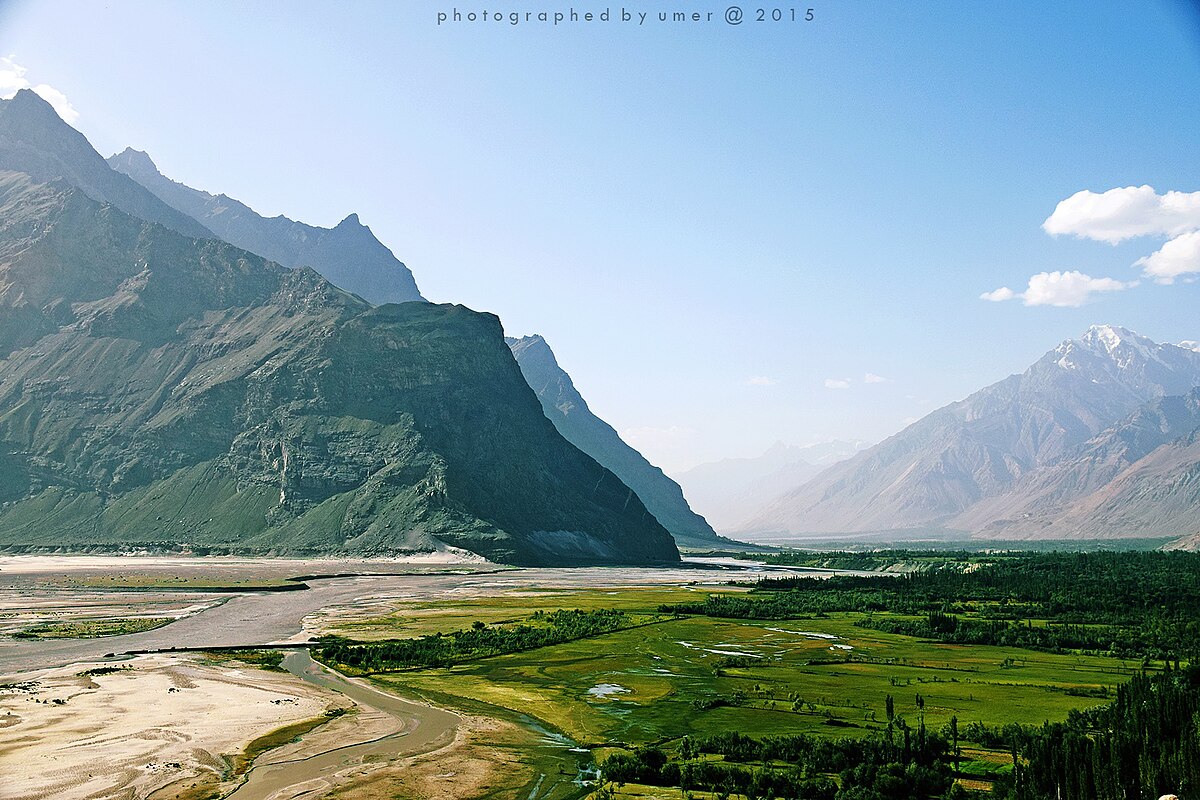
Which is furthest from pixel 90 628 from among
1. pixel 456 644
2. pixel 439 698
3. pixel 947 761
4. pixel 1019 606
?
pixel 1019 606

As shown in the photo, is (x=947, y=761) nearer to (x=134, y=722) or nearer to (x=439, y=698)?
(x=439, y=698)

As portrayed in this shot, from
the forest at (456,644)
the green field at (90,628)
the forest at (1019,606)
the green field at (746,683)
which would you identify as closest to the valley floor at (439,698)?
the green field at (746,683)

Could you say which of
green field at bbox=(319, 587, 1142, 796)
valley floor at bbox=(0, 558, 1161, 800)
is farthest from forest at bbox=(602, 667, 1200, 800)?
green field at bbox=(319, 587, 1142, 796)

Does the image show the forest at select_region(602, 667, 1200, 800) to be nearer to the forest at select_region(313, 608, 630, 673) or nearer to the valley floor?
the valley floor

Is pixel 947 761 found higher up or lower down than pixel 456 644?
higher up

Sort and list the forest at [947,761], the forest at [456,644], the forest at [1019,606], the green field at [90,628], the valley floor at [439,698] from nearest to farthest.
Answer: the forest at [947,761] → the valley floor at [439,698] → the forest at [456,644] → the green field at [90,628] → the forest at [1019,606]

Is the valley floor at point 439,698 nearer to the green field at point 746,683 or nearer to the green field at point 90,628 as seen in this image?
the green field at point 746,683

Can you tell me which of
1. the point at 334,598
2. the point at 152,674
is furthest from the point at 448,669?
the point at 334,598

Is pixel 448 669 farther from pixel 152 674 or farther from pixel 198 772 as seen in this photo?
pixel 198 772
